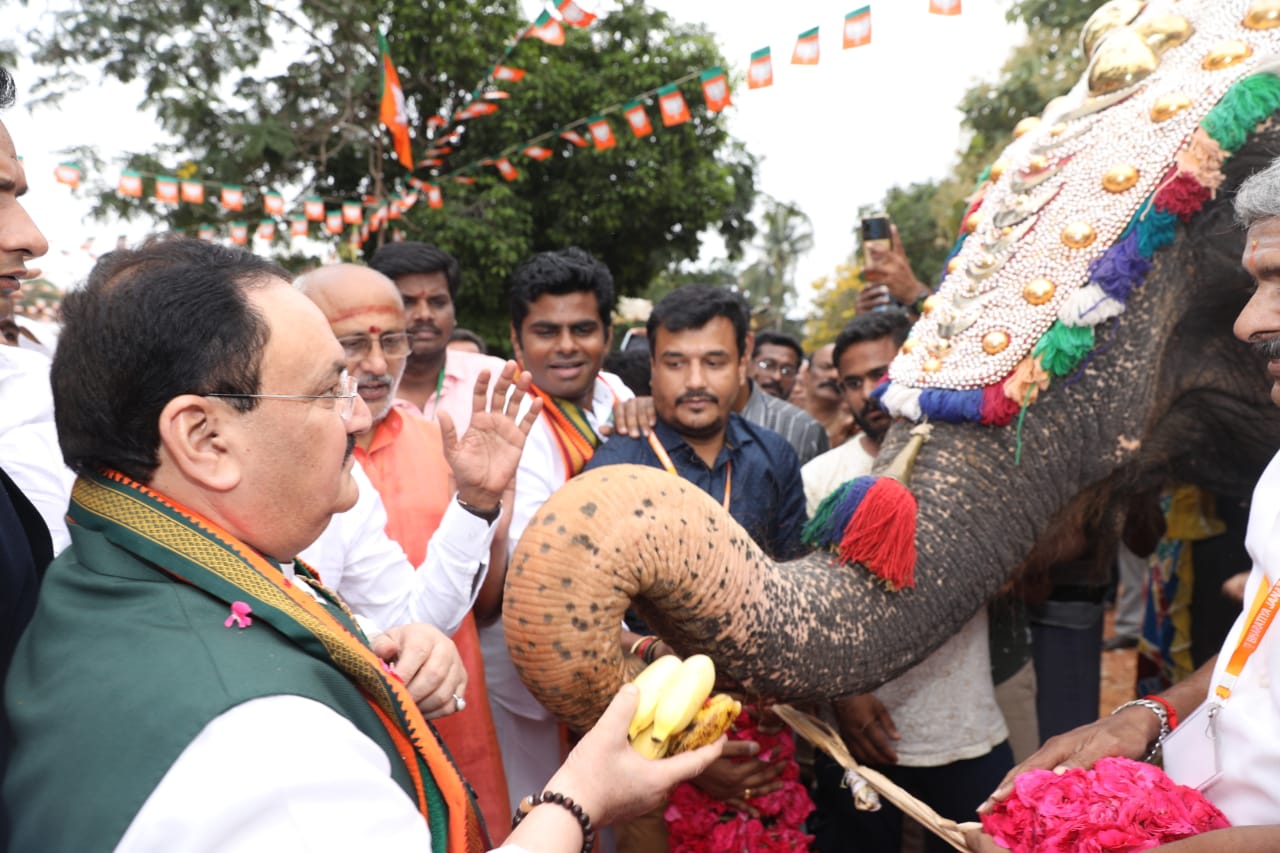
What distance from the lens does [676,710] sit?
1425mm

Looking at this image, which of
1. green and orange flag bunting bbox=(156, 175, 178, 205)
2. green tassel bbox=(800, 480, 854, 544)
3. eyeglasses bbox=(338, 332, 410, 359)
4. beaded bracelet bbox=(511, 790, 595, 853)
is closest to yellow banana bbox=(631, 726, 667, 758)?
beaded bracelet bbox=(511, 790, 595, 853)

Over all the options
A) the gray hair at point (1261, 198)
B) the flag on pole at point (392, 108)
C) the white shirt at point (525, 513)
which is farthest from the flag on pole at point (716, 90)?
the gray hair at point (1261, 198)

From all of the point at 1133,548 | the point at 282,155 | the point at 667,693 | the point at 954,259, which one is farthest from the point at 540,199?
the point at 667,693

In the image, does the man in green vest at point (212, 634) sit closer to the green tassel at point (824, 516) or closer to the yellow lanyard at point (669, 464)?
the green tassel at point (824, 516)

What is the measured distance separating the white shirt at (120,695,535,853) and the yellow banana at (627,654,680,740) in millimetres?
398

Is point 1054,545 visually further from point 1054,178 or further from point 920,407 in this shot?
point 1054,178

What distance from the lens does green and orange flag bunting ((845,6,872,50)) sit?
5.25 meters

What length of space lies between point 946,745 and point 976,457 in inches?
33.2

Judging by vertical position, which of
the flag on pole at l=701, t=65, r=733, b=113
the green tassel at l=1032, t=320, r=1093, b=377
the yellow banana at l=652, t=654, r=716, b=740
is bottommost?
the yellow banana at l=652, t=654, r=716, b=740

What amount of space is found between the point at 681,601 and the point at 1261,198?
1.23 metres

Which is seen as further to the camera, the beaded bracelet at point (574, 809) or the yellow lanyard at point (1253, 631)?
the yellow lanyard at point (1253, 631)

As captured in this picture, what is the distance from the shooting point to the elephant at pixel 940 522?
1896 mm

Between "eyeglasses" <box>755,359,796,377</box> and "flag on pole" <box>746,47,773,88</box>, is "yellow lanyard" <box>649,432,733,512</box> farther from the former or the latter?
"flag on pole" <box>746,47,773,88</box>

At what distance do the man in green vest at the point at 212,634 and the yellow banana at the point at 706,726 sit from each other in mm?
29
